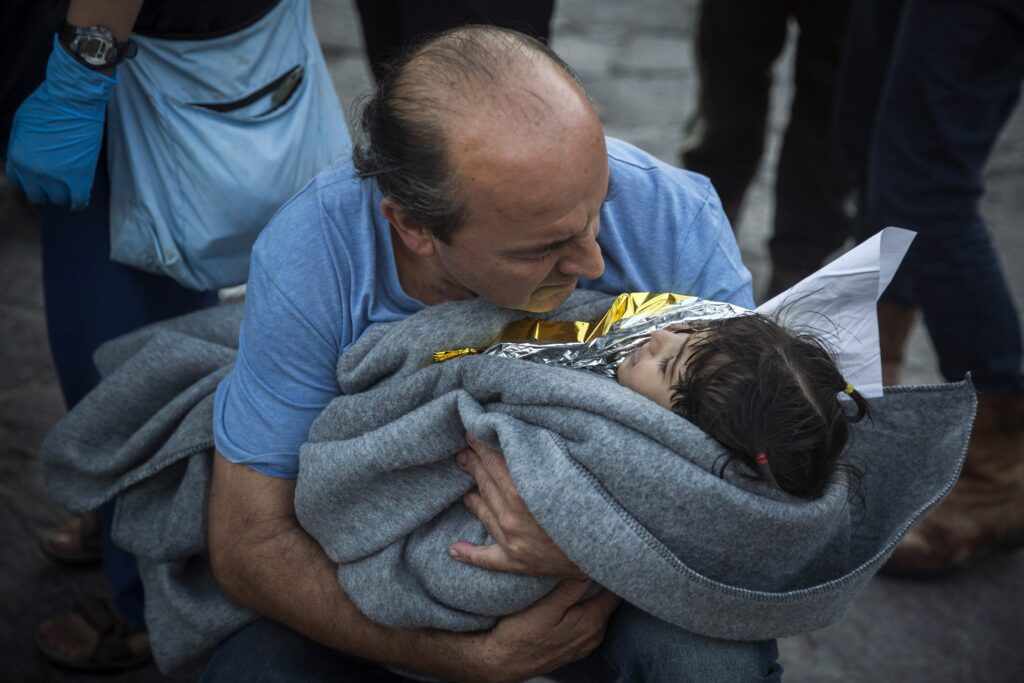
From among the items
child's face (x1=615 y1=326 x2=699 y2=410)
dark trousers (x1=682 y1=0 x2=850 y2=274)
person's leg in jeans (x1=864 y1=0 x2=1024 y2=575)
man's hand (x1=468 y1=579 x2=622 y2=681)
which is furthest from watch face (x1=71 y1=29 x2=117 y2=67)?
dark trousers (x1=682 y1=0 x2=850 y2=274)

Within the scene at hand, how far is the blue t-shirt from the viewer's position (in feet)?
5.52

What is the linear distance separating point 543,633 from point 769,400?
0.51 m

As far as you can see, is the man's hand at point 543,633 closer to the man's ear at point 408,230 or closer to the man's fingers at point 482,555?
the man's fingers at point 482,555

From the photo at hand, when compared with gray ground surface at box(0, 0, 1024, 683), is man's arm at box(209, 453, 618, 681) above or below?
above

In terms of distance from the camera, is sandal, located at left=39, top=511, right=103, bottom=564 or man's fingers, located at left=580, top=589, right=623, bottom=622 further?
sandal, located at left=39, top=511, right=103, bottom=564

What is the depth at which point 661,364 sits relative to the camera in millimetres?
1544

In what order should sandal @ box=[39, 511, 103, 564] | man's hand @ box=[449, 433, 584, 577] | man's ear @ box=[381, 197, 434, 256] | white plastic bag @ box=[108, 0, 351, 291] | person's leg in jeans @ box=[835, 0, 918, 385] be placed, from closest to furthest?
man's hand @ box=[449, 433, 584, 577] → man's ear @ box=[381, 197, 434, 256] → white plastic bag @ box=[108, 0, 351, 291] → sandal @ box=[39, 511, 103, 564] → person's leg in jeans @ box=[835, 0, 918, 385]

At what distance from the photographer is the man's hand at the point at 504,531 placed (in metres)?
1.52

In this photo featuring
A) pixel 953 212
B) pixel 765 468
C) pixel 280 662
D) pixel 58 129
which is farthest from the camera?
pixel 953 212

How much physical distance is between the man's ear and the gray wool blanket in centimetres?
10

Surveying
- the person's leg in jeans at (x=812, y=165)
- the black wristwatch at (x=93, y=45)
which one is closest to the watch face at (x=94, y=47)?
the black wristwatch at (x=93, y=45)

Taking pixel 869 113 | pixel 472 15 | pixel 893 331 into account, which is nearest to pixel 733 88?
pixel 869 113

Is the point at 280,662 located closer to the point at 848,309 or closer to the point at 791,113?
the point at 848,309

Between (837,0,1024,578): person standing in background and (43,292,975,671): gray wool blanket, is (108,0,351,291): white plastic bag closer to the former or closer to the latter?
(43,292,975,671): gray wool blanket
